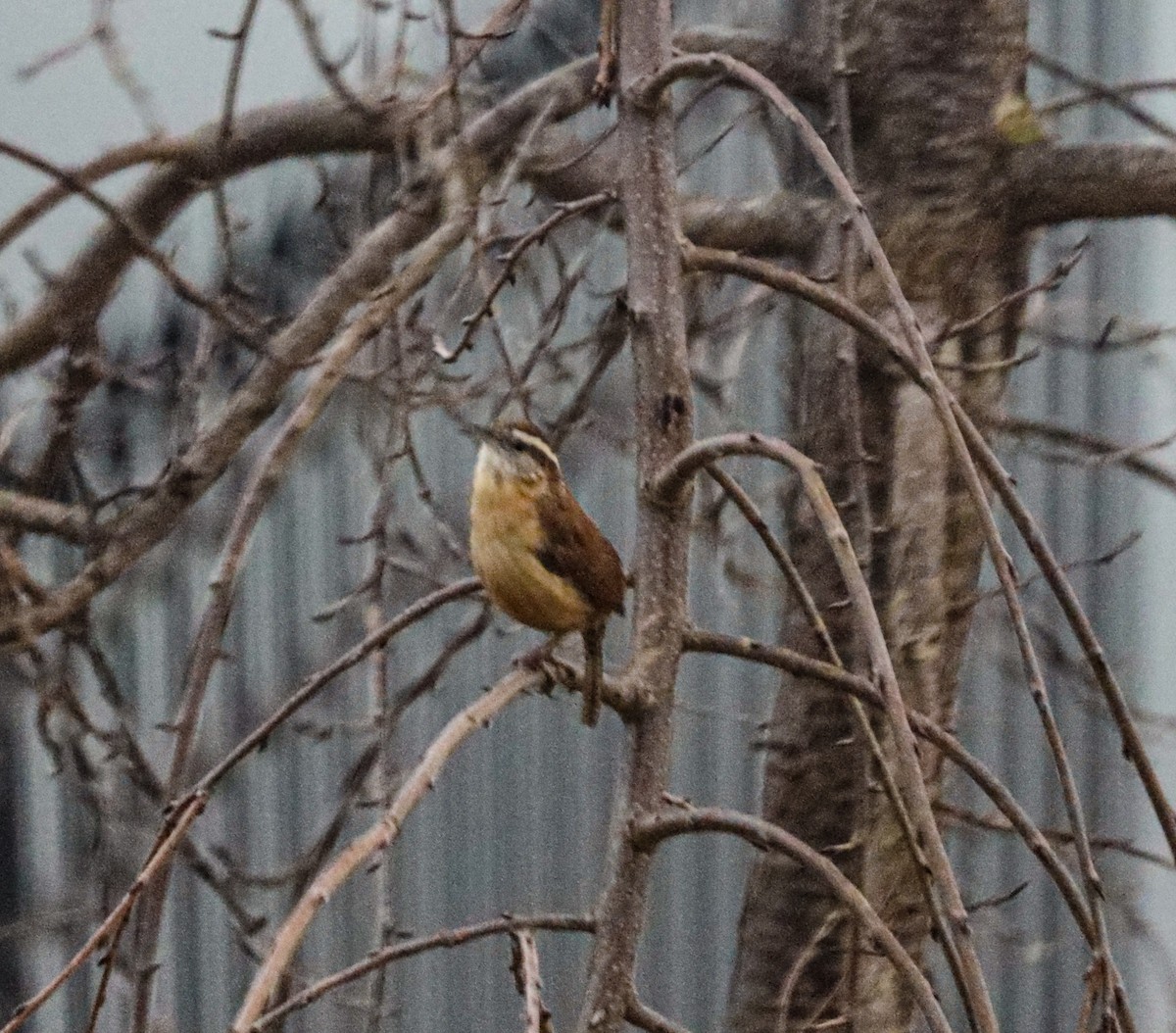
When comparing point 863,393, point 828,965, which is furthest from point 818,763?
point 863,393

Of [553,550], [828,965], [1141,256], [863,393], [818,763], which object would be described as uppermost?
[1141,256]

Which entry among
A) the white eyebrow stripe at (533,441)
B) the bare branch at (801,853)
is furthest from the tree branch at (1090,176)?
the bare branch at (801,853)

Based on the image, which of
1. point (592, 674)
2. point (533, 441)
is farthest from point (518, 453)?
point (592, 674)

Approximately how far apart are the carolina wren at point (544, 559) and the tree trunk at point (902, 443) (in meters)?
0.27

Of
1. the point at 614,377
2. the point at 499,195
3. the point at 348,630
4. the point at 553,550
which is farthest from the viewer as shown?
the point at 348,630

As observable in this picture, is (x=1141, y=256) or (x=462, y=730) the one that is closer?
(x=462, y=730)

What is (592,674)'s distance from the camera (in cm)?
76

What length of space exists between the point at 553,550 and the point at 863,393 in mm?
391

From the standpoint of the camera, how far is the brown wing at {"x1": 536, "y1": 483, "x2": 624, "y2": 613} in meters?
0.87

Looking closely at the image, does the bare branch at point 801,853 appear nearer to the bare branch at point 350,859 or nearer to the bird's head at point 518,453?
the bare branch at point 350,859

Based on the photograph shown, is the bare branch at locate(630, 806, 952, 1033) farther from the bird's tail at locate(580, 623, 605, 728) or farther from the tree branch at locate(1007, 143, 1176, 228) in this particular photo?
the tree branch at locate(1007, 143, 1176, 228)

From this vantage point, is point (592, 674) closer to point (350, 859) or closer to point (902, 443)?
point (350, 859)

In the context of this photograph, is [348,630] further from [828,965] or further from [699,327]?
[828,965]

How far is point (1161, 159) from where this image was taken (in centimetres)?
114
